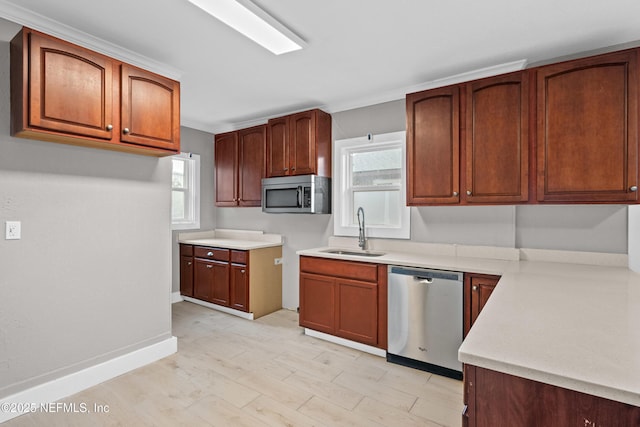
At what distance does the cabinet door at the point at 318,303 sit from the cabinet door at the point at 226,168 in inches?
70.8

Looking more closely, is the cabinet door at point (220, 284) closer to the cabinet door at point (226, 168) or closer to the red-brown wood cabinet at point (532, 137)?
the cabinet door at point (226, 168)

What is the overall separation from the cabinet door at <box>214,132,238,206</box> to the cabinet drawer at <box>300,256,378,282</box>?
171 cm

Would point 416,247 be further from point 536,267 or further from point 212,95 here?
point 212,95

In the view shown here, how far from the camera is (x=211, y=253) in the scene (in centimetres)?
418

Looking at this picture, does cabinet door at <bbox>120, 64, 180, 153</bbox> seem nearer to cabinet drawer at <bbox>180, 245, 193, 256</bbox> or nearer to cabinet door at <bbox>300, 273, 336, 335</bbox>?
cabinet door at <bbox>300, 273, 336, 335</bbox>

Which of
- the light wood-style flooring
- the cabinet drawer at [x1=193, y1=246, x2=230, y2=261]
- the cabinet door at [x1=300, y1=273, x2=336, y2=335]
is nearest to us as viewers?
the light wood-style flooring

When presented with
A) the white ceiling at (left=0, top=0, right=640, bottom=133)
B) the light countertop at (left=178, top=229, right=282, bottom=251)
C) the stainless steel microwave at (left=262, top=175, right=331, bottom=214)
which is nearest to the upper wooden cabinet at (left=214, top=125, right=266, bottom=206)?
the stainless steel microwave at (left=262, top=175, right=331, bottom=214)

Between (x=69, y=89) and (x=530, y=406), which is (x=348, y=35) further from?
(x=530, y=406)

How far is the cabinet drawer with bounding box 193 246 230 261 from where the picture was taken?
4.04 metres

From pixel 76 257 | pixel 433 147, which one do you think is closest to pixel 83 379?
pixel 76 257

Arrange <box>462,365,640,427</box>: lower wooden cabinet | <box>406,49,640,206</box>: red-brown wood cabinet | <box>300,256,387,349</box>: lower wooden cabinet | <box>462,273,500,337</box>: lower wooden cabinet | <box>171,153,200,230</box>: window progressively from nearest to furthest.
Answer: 1. <box>462,365,640,427</box>: lower wooden cabinet
2. <box>406,49,640,206</box>: red-brown wood cabinet
3. <box>462,273,500,337</box>: lower wooden cabinet
4. <box>300,256,387,349</box>: lower wooden cabinet
5. <box>171,153,200,230</box>: window

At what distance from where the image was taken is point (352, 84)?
10.5 feet

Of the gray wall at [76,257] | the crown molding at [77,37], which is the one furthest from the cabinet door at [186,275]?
the crown molding at [77,37]

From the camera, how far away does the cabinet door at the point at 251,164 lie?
4.22m
